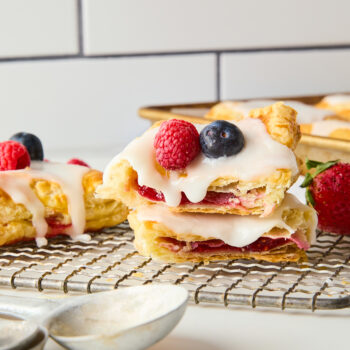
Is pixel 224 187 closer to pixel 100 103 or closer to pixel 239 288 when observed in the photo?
pixel 239 288

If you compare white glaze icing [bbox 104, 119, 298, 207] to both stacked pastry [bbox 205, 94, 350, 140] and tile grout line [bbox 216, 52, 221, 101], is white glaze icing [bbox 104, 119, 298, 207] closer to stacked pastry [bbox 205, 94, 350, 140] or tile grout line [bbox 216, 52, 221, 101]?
stacked pastry [bbox 205, 94, 350, 140]

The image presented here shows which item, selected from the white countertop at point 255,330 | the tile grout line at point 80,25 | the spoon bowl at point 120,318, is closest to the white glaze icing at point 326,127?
the tile grout line at point 80,25

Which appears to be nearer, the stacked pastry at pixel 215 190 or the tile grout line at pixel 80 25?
the stacked pastry at pixel 215 190

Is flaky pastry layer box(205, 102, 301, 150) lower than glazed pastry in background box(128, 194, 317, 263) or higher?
higher

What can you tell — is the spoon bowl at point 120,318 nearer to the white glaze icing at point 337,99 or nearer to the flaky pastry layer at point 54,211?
the flaky pastry layer at point 54,211

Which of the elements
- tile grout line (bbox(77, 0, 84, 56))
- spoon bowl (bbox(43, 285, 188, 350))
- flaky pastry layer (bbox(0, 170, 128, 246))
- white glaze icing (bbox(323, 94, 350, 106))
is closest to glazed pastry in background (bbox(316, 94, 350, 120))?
white glaze icing (bbox(323, 94, 350, 106))

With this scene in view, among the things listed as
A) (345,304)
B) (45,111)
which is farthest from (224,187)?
(45,111)
